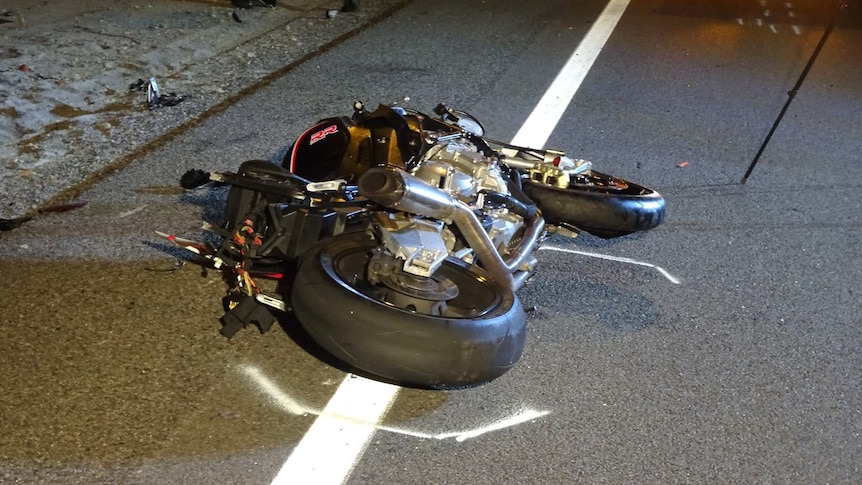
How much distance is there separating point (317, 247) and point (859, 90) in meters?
6.66

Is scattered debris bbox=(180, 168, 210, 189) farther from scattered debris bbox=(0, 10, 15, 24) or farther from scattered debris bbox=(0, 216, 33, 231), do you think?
scattered debris bbox=(0, 10, 15, 24)

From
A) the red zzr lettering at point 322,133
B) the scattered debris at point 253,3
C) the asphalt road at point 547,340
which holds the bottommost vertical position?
the scattered debris at point 253,3

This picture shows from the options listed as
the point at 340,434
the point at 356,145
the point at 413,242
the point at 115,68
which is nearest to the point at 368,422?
the point at 340,434

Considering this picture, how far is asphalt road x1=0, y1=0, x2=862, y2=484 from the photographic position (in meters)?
2.67

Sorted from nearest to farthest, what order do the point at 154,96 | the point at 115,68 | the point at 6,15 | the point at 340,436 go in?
the point at 340,436, the point at 154,96, the point at 115,68, the point at 6,15

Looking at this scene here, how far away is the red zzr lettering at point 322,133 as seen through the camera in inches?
139

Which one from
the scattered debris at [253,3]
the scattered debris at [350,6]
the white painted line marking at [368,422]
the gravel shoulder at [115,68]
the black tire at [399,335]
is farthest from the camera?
the scattered debris at [350,6]

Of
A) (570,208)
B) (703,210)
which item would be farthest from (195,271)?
(703,210)

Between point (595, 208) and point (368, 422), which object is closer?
point (368, 422)

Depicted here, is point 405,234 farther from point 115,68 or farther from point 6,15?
point 6,15

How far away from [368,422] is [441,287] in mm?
530

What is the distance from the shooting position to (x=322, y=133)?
3.57 meters

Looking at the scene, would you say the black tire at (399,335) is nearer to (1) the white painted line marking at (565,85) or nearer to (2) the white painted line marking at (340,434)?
(2) the white painted line marking at (340,434)

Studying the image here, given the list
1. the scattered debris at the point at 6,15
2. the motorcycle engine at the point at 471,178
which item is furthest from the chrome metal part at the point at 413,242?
the scattered debris at the point at 6,15
